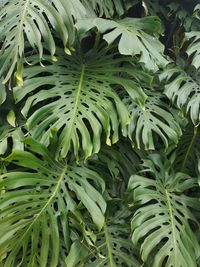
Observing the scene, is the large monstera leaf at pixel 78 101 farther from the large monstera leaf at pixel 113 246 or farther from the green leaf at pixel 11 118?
the large monstera leaf at pixel 113 246

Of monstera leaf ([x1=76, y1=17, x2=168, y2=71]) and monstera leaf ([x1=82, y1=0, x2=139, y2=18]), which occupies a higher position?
monstera leaf ([x1=82, y1=0, x2=139, y2=18])

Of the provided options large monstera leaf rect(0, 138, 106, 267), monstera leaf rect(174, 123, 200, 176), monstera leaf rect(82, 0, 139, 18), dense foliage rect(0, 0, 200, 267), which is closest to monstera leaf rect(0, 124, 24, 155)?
dense foliage rect(0, 0, 200, 267)

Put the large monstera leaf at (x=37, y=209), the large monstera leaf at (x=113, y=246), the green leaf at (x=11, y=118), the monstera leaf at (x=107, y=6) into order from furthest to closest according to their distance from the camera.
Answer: the monstera leaf at (x=107, y=6)
the green leaf at (x=11, y=118)
the large monstera leaf at (x=113, y=246)
the large monstera leaf at (x=37, y=209)

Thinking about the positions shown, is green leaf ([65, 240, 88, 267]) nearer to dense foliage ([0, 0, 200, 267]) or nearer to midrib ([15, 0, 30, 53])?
dense foliage ([0, 0, 200, 267])

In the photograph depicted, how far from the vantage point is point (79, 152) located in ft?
4.00

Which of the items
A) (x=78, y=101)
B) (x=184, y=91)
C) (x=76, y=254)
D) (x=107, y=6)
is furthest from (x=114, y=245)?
(x=107, y=6)

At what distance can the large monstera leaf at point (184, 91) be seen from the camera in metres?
1.33

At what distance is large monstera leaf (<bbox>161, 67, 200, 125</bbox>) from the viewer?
52.4 inches

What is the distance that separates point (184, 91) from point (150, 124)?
0.20 metres

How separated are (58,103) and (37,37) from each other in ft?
0.63

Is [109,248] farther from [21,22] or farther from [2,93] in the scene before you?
[21,22]

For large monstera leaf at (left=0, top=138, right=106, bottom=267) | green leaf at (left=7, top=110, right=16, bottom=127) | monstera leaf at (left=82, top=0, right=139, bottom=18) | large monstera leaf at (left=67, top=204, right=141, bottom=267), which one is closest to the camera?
large monstera leaf at (left=0, top=138, right=106, bottom=267)

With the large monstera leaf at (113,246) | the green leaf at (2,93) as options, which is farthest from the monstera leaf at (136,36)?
the large monstera leaf at (113,246)

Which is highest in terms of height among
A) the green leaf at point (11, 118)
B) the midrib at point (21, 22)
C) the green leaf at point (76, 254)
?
the midrib at point (21, 22)
